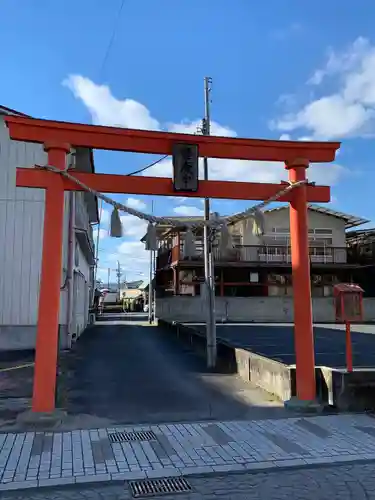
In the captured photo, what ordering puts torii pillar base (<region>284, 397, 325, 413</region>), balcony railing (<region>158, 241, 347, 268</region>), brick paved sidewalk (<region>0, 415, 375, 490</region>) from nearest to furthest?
brick paved sidewalk (<region>0, 415, 375, 490</region>), torii pillar base (<region>284, 397, 325, 413</region>), balcony railing (<region>158, 241, 347, 268</region>)

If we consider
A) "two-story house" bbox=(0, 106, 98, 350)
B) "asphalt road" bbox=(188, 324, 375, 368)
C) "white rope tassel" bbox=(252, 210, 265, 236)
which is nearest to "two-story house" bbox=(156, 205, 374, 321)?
"asphalt road" bbox=(188, 324, 375, 368)

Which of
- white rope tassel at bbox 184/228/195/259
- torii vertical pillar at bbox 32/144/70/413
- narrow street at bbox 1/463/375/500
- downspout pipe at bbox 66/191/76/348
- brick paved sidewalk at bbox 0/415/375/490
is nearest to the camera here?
narrow street at bbox 1/463/375/500

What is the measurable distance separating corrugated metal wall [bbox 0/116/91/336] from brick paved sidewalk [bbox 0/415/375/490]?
22.4 ft

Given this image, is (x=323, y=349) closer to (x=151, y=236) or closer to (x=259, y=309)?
(x=151, y=236)

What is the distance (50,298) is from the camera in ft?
19.4

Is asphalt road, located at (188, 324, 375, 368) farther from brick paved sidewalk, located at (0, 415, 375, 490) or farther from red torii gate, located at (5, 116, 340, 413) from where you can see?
brick paved sidewalk, located at (0, 415, 375, 490)

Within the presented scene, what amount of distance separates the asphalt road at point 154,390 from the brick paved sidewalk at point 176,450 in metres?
0.64

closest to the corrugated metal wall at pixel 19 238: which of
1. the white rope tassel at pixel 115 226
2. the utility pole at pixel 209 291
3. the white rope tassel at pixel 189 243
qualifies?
the utility pole at pixel 209 291

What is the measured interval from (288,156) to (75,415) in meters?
4.97

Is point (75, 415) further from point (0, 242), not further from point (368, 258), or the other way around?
point (368, 258)

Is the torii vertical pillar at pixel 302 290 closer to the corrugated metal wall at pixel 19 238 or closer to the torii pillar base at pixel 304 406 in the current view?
the torii pillar base at pixel 304 406

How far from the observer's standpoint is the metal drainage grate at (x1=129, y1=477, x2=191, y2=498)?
3.71m

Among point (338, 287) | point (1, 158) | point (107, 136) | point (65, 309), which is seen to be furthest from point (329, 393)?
point (1, 158)

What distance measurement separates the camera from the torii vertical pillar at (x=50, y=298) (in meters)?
5.75
